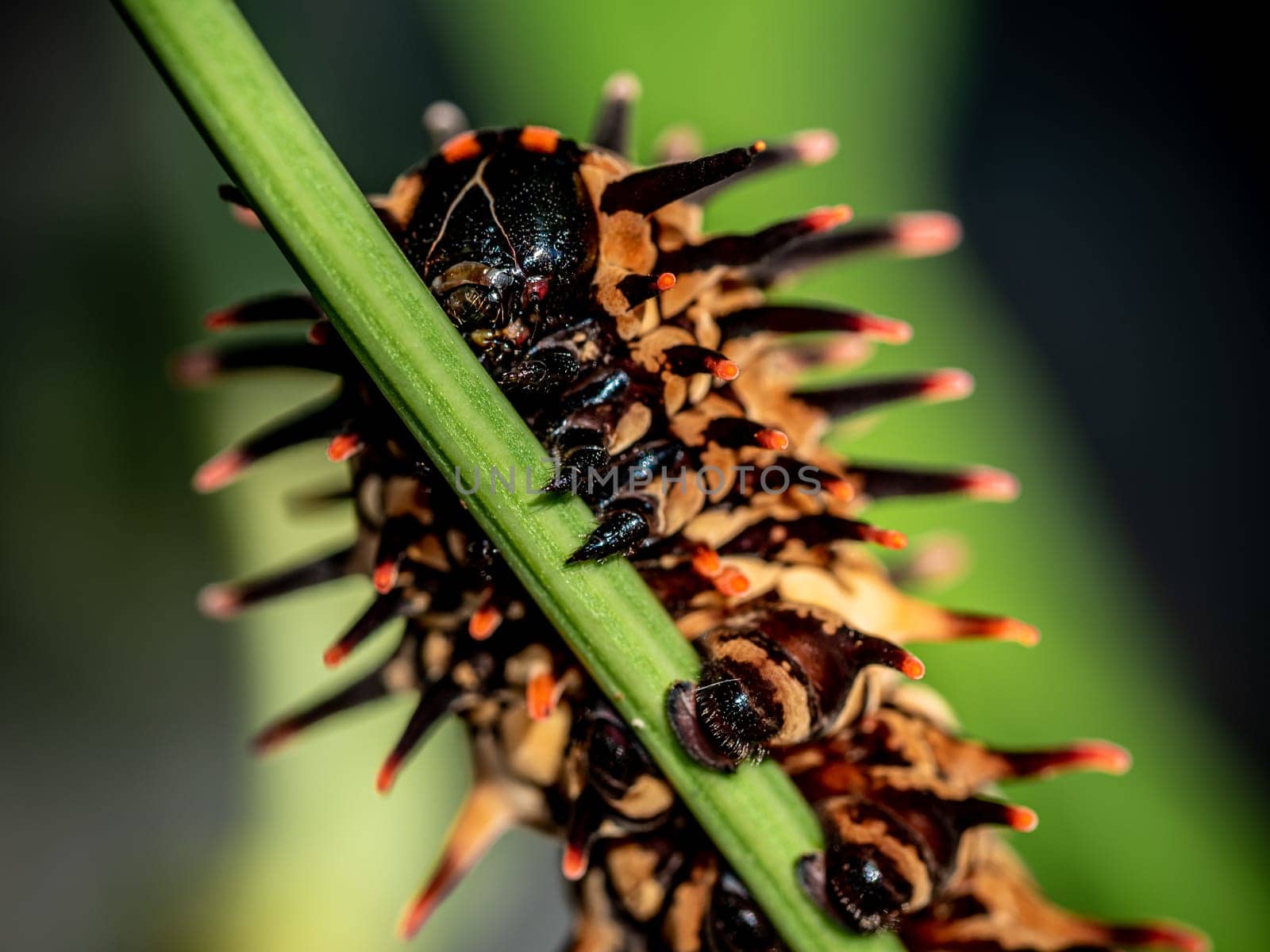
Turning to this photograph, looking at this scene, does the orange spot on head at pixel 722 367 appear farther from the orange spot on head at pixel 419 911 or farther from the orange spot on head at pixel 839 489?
the orange spot on head at pixel 419 911

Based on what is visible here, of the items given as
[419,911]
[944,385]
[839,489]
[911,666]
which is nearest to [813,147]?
[944,385]

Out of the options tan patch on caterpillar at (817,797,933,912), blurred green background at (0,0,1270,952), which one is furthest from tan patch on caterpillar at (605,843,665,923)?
blurred green background at (0,0,1270,952)

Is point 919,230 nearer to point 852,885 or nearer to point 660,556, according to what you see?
point 660,556

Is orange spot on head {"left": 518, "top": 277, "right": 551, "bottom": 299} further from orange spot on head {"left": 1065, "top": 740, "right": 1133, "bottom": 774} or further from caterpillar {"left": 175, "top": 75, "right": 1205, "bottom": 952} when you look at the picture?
orange spot on head {"left": 1065, "top": 740, "right": 1133, "bottom": 774}

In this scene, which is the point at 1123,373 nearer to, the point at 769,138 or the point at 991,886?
the point at 769,138

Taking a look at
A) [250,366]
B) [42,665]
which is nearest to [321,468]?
[42,665]

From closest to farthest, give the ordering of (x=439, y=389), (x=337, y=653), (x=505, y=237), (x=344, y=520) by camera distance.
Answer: (x=439, y=389)
(x=505, y=237)
(x=337, y=653)
(x=344, y=520)

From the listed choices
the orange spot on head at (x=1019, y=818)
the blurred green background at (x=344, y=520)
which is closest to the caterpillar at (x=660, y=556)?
the orange spot on head at (x=1019, y=818)
